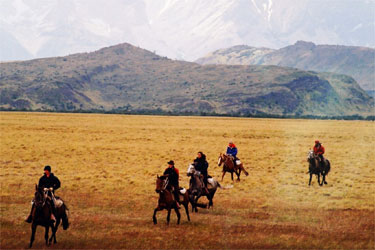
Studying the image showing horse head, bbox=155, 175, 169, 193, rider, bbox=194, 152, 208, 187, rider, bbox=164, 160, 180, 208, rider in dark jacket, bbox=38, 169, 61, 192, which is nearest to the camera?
rider in dark jacket, bbox=38, 169, 61, 192

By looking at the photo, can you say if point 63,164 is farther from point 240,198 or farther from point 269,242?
point 269,242

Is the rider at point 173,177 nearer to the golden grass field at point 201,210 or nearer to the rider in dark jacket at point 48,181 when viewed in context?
the golden grass field at point 201,210

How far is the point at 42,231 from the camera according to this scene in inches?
729

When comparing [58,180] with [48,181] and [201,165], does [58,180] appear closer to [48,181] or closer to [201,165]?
[48,181]

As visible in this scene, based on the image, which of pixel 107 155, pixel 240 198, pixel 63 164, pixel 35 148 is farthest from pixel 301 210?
pixel 35 148

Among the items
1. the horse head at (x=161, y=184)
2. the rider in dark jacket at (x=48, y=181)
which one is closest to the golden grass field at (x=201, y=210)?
the horse head at (x=161, y=184)

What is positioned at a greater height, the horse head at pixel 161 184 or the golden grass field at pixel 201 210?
the horse head at pixel 161 184

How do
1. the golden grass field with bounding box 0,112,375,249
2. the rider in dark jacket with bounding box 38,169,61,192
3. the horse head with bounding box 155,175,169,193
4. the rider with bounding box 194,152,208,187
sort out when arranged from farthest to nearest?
the rider with bounding box 194,152,208,187 < the horse head with bounding box 155,175,169,193 < the golden grass field with bounding box 0,112,375,249 < the rider in dark jacket with bounding box 38,169,61,192

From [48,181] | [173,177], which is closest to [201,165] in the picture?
[173,177]

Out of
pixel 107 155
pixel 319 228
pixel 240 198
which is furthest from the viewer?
pixel 107 155

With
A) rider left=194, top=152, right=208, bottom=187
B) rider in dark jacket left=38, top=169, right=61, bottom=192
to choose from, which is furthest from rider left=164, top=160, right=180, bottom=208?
rider in dark jacket left=38, top=169, right=61, bottom=192

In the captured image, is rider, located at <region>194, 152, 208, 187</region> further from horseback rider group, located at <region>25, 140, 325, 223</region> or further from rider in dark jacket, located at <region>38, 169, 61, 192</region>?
rider in dark jacket, located at <region>38, 169, 61, 192</region>

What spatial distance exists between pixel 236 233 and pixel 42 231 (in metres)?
6.77

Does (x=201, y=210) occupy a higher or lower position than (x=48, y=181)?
lower
